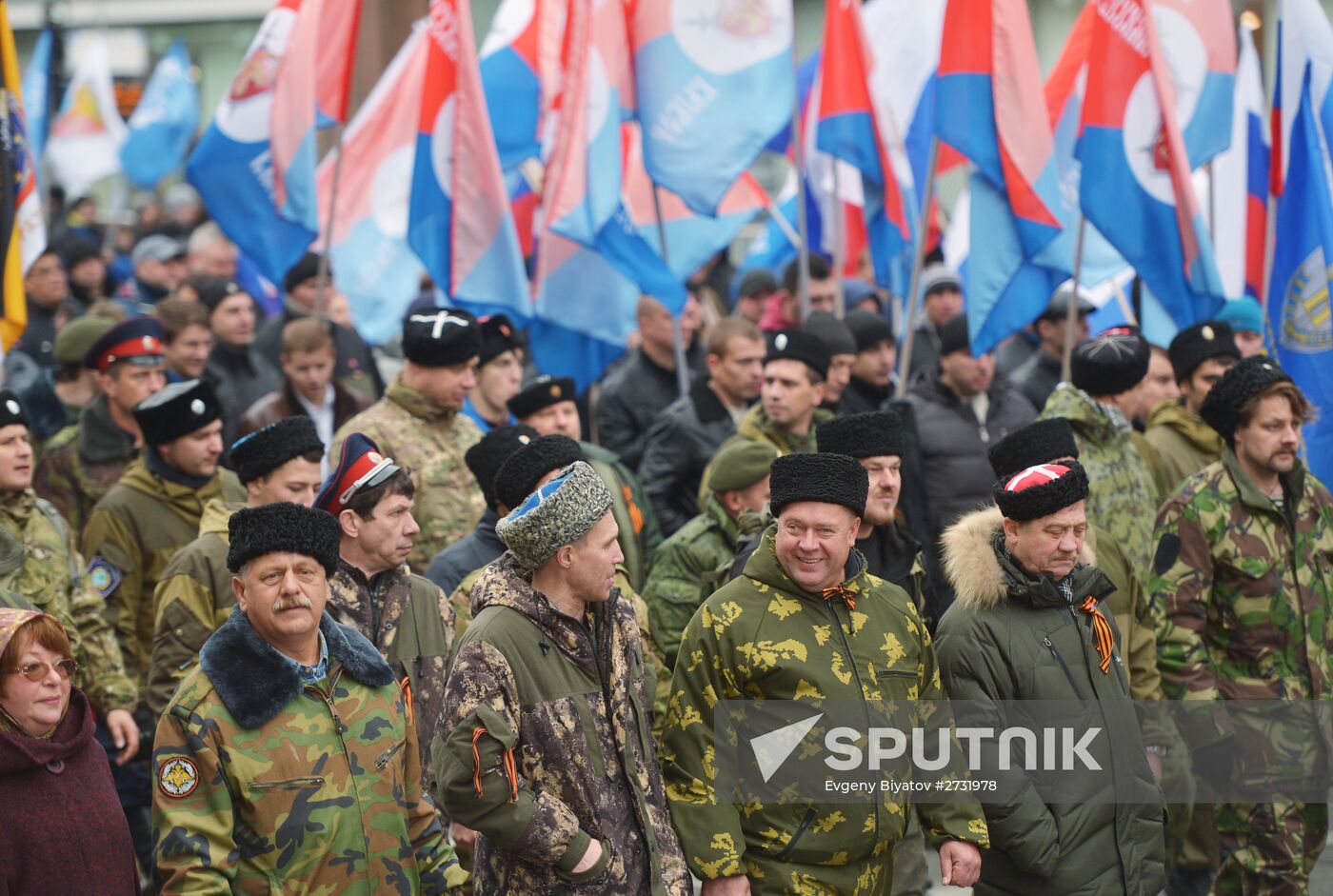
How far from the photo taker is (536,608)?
479cm

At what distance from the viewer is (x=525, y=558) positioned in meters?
4.84

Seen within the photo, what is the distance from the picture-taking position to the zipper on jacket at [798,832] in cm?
507

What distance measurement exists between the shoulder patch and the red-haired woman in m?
2.04

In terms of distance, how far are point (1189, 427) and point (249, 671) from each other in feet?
17.5

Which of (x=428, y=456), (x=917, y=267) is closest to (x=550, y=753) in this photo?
(x=428, y=456)

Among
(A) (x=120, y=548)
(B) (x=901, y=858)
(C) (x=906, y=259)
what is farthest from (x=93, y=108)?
(B) (x=901, y=858)

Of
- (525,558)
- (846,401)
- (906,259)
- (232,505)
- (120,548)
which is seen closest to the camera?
(525,558)

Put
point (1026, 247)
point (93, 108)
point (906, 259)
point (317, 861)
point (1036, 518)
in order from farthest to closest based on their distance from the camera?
1. point (93, 108)
2. point (906, 259)
3. point (1026, 247)
4. point (1036, 518)
5. point (317, 861)

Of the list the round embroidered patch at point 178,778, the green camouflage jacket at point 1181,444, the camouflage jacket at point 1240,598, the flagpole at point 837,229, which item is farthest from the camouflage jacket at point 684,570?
the flagpole at point 837,229

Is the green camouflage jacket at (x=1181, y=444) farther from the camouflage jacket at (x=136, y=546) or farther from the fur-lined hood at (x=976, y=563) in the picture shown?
the camouflage jacket at (x=136, y=546)

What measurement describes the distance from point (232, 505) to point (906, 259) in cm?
652

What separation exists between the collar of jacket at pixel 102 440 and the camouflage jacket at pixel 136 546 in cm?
125

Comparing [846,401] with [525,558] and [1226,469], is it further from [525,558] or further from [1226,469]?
[525,558]

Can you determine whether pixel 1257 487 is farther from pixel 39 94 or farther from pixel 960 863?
pixel 39 94
